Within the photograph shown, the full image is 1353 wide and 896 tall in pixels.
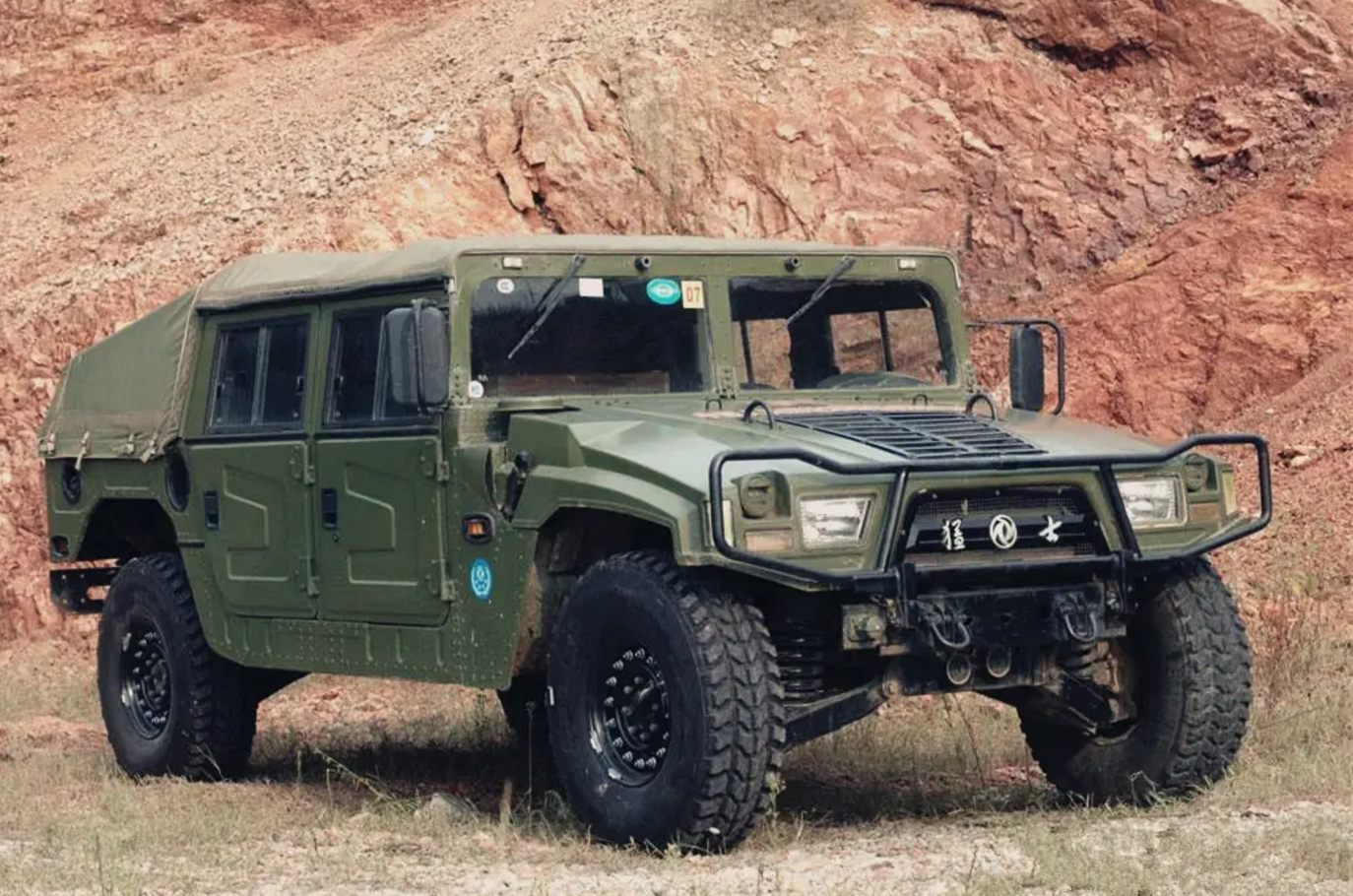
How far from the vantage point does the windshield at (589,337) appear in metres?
8.20

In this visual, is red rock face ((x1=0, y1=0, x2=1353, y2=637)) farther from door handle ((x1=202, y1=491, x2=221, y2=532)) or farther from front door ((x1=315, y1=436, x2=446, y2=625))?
front door ((x1=315, y1=436, x2=446, y2=625))

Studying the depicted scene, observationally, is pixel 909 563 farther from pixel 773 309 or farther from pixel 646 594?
pixel 773 309

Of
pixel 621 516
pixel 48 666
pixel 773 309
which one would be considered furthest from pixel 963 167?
pixel 621 516

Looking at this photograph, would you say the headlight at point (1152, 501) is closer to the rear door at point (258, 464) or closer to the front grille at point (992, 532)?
the front grille at point (992, 532)

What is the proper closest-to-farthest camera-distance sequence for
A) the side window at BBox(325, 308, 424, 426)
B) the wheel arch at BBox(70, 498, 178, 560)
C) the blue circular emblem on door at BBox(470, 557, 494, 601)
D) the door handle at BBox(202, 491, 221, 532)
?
the blue circular emblem on door at BBox(470, 557, 494, 601) → the side window at BBox(325, 308, 424, 426) → the door handle at BBox(202, 491, 221, 532) → the wheel arch at BBox(70, 498, 178, 560)

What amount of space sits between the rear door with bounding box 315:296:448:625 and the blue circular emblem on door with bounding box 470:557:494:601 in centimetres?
20

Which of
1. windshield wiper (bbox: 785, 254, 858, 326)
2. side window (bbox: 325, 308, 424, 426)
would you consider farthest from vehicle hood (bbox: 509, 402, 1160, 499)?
side window (bbox: 325, 308, 424, 426)

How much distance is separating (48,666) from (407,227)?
431 centimetres

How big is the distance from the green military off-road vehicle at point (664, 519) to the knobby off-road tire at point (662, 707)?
11 millimetres

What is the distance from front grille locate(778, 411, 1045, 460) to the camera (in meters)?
7.44

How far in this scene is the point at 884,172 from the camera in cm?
1742

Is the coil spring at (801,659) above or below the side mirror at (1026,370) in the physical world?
below

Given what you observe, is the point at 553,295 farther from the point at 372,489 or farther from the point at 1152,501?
the point at 1152,501

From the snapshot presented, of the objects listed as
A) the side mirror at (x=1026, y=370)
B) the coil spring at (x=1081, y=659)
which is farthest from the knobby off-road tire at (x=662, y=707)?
the side mirror at (x=1026, y=370)
